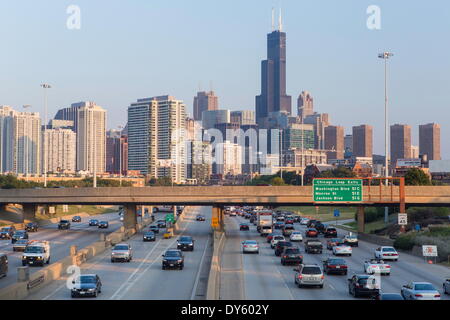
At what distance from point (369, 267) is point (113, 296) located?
1755 centimetres

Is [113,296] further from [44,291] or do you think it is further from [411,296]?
[411,296]

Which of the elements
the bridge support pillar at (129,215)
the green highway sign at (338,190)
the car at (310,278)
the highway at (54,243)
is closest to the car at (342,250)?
A: the green highway sign at (338,190)

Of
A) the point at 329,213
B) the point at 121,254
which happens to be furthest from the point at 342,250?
the point at 329,213

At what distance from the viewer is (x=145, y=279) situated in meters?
42.1

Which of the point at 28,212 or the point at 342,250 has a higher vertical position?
the point at 28,212

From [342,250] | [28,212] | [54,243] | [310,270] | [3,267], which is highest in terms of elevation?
[310,270]

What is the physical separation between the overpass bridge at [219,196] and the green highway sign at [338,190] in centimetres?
92

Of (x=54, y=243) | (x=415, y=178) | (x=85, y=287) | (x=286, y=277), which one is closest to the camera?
(x=85, y=287)

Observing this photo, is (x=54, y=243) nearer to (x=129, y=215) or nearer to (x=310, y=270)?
(x=129, y=215)

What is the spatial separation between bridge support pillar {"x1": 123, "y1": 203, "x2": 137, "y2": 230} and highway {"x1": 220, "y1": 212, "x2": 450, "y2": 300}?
88.4 feet

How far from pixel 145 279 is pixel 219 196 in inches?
1688

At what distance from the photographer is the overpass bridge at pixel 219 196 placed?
7931 centimetres

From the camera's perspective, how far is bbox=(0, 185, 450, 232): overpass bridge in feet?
260
